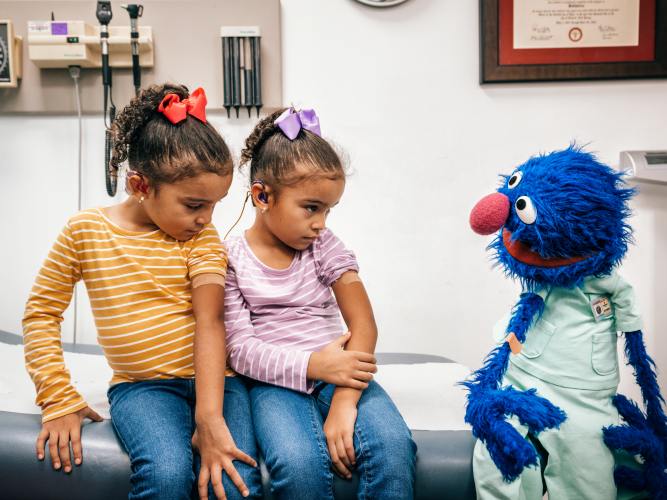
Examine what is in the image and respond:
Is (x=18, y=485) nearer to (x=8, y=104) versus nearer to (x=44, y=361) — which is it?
(x=44, y=361)

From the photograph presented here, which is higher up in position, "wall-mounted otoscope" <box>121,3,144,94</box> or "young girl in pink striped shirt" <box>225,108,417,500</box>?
"wall-mounted otoscope" <box>121,3,144,94</box>

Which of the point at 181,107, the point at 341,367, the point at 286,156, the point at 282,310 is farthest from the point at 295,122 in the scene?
the point at 341,367

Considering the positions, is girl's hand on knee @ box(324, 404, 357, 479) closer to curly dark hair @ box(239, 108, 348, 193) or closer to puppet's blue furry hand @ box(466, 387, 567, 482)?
puppet's blue furry hand @ box(466, 387, 567, 482)

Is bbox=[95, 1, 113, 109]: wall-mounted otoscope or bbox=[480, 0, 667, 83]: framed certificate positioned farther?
bbox=[480, 0, 667, 83]: framed certificate

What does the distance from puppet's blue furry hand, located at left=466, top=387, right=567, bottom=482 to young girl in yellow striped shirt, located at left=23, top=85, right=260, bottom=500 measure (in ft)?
1.20

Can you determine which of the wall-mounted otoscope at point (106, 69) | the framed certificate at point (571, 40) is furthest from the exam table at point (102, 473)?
the framed certificate at point (571, 40)

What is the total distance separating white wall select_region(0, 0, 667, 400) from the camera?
4.76ft

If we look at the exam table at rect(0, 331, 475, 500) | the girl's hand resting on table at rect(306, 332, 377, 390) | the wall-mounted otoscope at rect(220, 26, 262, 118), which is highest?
the wall-mounted otoscope at rect(220, 26, 262, 118)

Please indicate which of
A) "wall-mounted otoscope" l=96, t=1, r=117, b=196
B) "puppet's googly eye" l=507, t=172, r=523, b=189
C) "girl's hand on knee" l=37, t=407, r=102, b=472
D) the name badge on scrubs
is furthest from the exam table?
"wall-mounted otoscope" l=96, t=1, r=117, b=196

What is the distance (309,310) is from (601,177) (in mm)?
566

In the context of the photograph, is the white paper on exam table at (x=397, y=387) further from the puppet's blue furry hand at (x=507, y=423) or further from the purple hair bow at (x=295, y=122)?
the purple hair bow at (x=295, y=122)

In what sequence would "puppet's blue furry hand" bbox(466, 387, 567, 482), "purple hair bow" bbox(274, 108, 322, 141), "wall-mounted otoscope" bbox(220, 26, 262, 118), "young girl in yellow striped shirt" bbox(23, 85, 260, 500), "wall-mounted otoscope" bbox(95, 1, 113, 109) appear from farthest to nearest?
"wall-mounted otoscope" bbox(220, 26, 262, 118)
"wall-mounted otoscope" bbox(95, 1, 113, 109)
"purple hair bow" bbox(274, 108, 322, 141)
"young girl in yellow striped shirt" bbox(23, 85, 260, 500)
"puppet's blue furry hand" bbox(466, 387, 567, 482)

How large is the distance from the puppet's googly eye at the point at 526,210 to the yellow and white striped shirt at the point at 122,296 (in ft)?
1.72

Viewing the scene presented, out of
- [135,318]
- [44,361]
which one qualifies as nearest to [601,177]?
[135,318]
